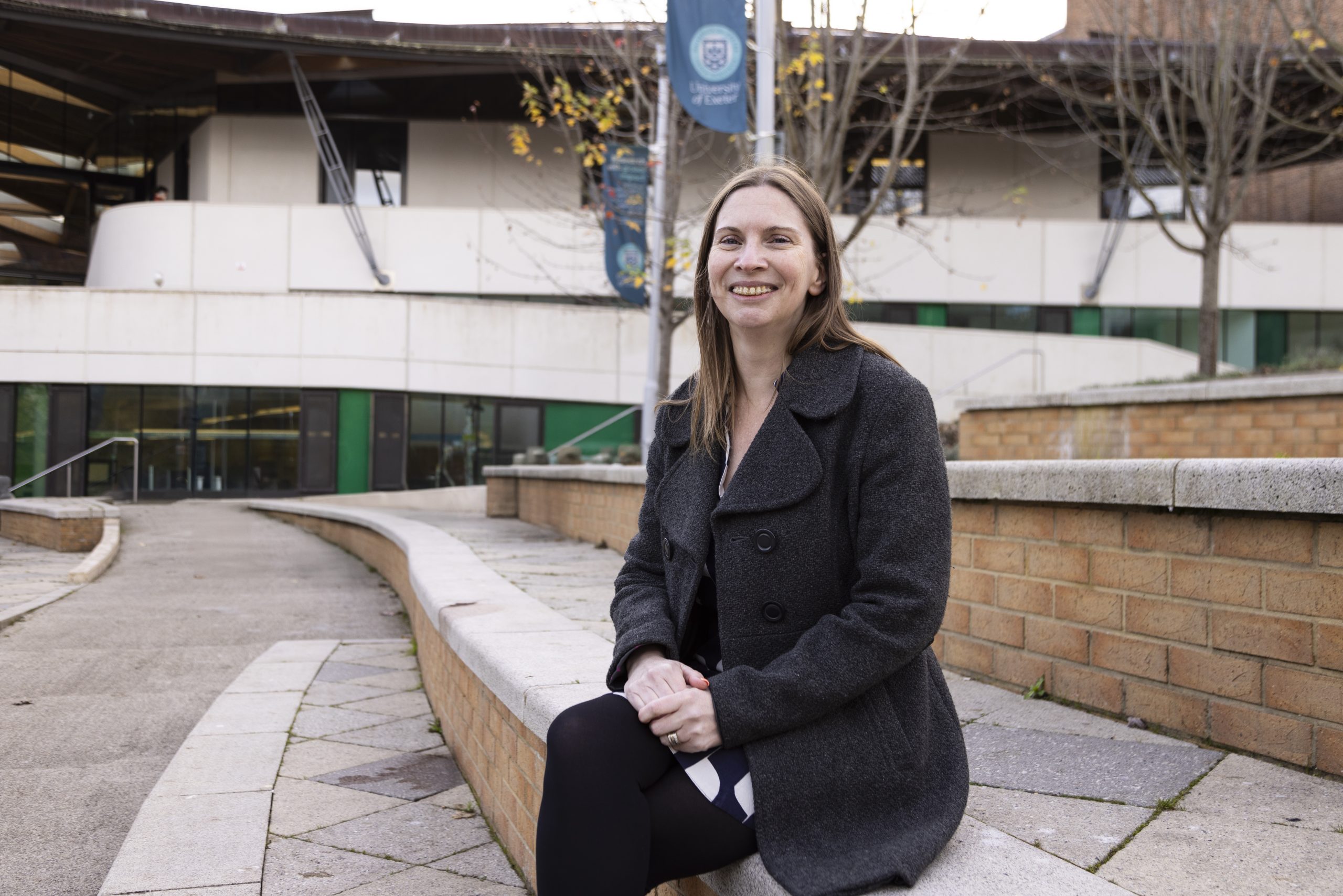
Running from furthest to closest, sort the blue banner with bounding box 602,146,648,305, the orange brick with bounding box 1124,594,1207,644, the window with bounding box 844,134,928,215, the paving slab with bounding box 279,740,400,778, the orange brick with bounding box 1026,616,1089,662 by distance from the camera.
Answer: the window with bounding box 844,134,928,215
the blue banner with bounding box 602,146,648,305
the paving slab with bounding box 279,740,400,778
the orange brick with bounding box 1026,616,1089,662
the orange brick with bounding box 1124,594,1207,644

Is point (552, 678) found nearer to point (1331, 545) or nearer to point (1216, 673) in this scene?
point (1216, 673)

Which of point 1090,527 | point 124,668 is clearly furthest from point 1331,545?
point 124,668

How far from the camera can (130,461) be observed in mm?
23500

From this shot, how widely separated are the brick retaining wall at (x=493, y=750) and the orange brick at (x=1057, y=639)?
1.67 metres

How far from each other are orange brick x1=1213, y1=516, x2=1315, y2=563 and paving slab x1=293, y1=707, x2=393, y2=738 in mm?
3789

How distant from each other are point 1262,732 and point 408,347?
22.0 meters

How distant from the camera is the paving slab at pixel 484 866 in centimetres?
335

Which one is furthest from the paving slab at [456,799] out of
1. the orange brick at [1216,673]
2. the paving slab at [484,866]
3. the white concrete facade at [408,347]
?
the white concrete facade at [408,347]

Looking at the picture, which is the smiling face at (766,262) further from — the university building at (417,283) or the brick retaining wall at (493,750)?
the university building at (417,283)

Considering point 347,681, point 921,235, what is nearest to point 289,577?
point 347,681

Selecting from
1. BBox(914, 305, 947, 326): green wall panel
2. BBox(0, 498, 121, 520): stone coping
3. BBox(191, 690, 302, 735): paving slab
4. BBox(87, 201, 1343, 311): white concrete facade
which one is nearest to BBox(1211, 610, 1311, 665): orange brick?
BBox(191, 690, 302, 735): paving slab

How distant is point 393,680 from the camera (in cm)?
626

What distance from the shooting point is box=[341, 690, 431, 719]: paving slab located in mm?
5465

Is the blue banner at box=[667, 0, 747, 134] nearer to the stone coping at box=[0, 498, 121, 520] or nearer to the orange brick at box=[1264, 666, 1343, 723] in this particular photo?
the orange brick at box=[1264, 666, 1343, 723]
